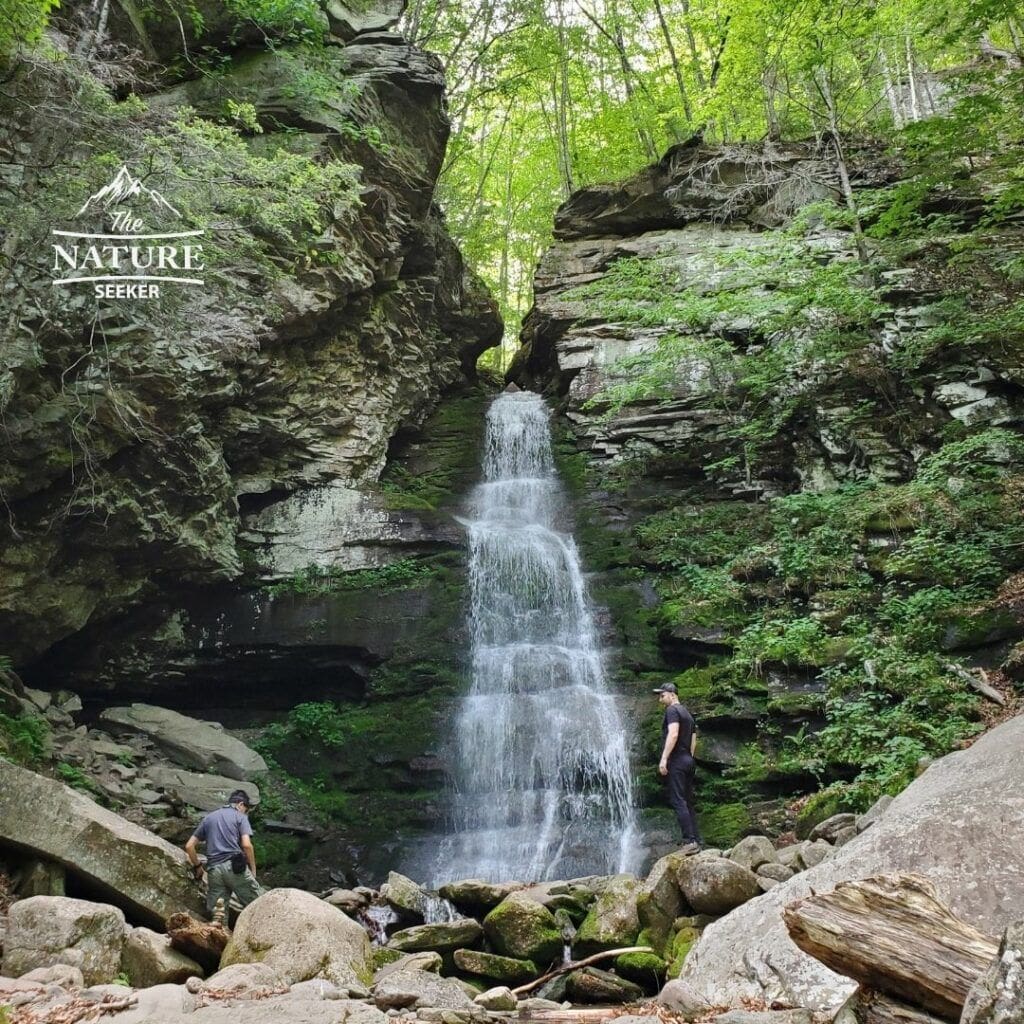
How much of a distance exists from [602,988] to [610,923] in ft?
2.85

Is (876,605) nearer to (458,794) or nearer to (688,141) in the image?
(458,794)

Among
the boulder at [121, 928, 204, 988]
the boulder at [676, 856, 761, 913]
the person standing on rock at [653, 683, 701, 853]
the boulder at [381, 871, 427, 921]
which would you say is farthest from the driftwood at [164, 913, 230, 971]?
the person standing on rock at [653, 683, 701, 853]

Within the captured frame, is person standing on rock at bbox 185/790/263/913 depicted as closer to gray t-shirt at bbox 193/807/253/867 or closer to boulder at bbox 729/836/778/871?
gray t-shirt at bbox 193/807/253/867

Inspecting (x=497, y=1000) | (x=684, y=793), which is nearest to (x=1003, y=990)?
(x=497, y=1000)

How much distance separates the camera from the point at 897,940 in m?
2.57

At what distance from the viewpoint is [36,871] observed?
→ 6.21 m

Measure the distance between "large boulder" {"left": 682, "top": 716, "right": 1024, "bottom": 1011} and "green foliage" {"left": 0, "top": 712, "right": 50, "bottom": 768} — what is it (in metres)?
7.99

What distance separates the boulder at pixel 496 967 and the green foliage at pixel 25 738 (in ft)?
19.2

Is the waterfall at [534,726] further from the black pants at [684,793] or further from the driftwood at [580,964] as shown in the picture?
the driftwood at [580,964]

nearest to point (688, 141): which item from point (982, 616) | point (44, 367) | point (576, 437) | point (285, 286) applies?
point (576, 437)

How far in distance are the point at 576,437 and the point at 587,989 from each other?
528 inches

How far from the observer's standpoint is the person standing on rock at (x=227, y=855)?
22.3 ft

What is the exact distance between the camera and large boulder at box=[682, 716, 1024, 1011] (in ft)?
12.5

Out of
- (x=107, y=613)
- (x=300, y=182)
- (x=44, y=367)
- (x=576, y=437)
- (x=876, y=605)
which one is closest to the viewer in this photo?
(x=300, y=182)
